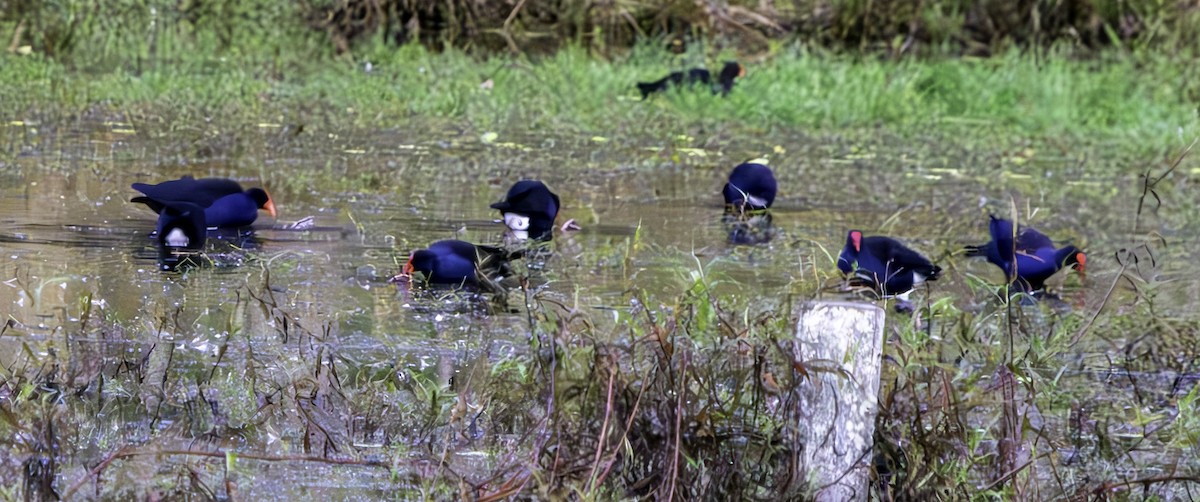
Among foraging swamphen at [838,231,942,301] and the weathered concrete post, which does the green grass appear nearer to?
foraging swamphen at [838,231,942,301]

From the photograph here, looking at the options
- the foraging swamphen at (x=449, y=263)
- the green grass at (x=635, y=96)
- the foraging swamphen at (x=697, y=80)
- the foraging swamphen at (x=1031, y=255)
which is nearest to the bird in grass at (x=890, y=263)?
the foraging swamphen at (x=1031, y=255)

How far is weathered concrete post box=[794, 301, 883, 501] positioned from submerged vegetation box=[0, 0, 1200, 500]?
6 centimetres

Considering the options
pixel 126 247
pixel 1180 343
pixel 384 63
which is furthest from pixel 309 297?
pixel 384 63

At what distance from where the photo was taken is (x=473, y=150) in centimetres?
1131

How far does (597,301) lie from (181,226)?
2.08 m

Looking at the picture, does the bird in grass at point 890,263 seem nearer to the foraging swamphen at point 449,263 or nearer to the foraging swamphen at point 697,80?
the foraging swamphen at point 449,263

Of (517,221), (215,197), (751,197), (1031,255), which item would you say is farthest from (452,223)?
(1031,255)

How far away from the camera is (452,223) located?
8633mm

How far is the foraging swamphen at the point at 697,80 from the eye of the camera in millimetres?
13703

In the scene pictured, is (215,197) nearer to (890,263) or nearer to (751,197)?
(751,197)

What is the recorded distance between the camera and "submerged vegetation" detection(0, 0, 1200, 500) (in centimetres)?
439

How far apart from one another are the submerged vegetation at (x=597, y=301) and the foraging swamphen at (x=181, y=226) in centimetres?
43

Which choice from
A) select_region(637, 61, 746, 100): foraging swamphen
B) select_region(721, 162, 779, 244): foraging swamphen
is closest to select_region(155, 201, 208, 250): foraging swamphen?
select_region(721, 162, 779, 244): foraging swamphen

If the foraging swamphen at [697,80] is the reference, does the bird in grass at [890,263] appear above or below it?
below
